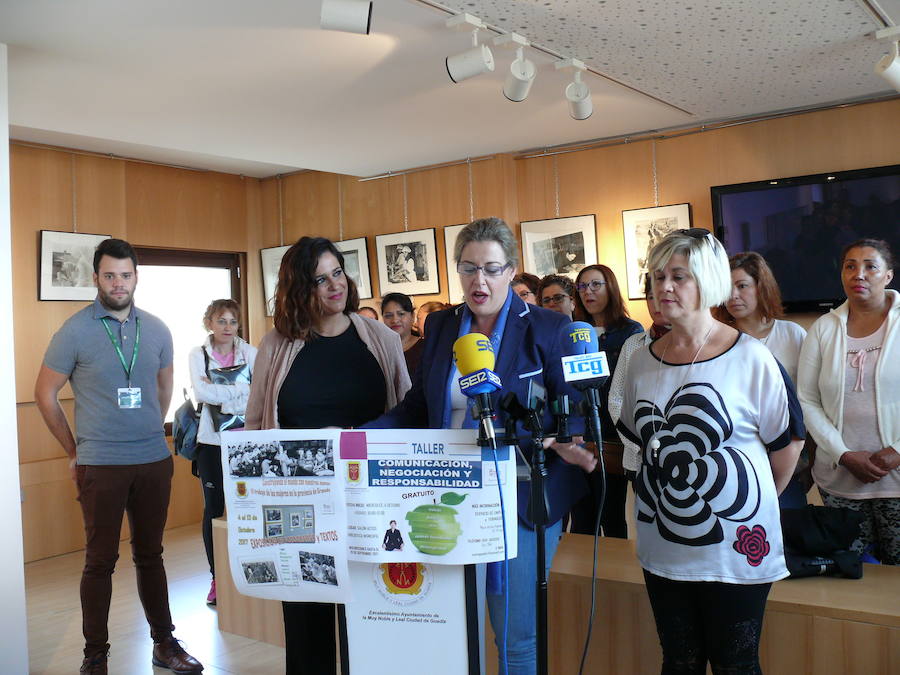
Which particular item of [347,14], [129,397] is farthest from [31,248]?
[347,14]

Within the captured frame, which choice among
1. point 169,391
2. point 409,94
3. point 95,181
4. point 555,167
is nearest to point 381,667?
point 169,391

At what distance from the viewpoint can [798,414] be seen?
1.98 meters

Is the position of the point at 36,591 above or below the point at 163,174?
below

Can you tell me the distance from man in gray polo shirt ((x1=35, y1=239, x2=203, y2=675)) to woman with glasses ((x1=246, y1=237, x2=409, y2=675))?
46.1 inches

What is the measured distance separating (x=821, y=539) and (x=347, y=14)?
2.57 meters

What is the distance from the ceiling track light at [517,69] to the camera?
3689 millimetres

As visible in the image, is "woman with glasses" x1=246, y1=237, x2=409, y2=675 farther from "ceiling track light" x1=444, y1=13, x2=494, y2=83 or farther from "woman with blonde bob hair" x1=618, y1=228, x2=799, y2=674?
"ceiling track light" x1=444, y1=13, x2=494, y2=83

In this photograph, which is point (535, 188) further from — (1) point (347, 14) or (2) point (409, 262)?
(1) point (347, 14)

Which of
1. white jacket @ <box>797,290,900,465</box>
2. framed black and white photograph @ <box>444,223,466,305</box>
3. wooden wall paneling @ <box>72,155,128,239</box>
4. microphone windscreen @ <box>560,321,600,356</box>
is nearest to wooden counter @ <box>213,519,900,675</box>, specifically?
white jacket @ <box>797,290,900,465</box>

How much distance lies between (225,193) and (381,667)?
6.69m

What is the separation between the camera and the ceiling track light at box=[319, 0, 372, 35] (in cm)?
310

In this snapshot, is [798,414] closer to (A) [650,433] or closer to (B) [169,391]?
Result: (A) [650,433]

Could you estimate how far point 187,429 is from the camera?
184 inches

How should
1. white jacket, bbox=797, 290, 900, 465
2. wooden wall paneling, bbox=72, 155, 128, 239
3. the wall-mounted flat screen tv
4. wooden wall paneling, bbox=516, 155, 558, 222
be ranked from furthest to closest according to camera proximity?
wooden wall paneling, bbox=72, 155, 128, 239
wooden wall paneling, bbox=516, 155, 558, 222
the wall-mounted flat screen tv
white jacket, bbox=797, 290, 900, 465
